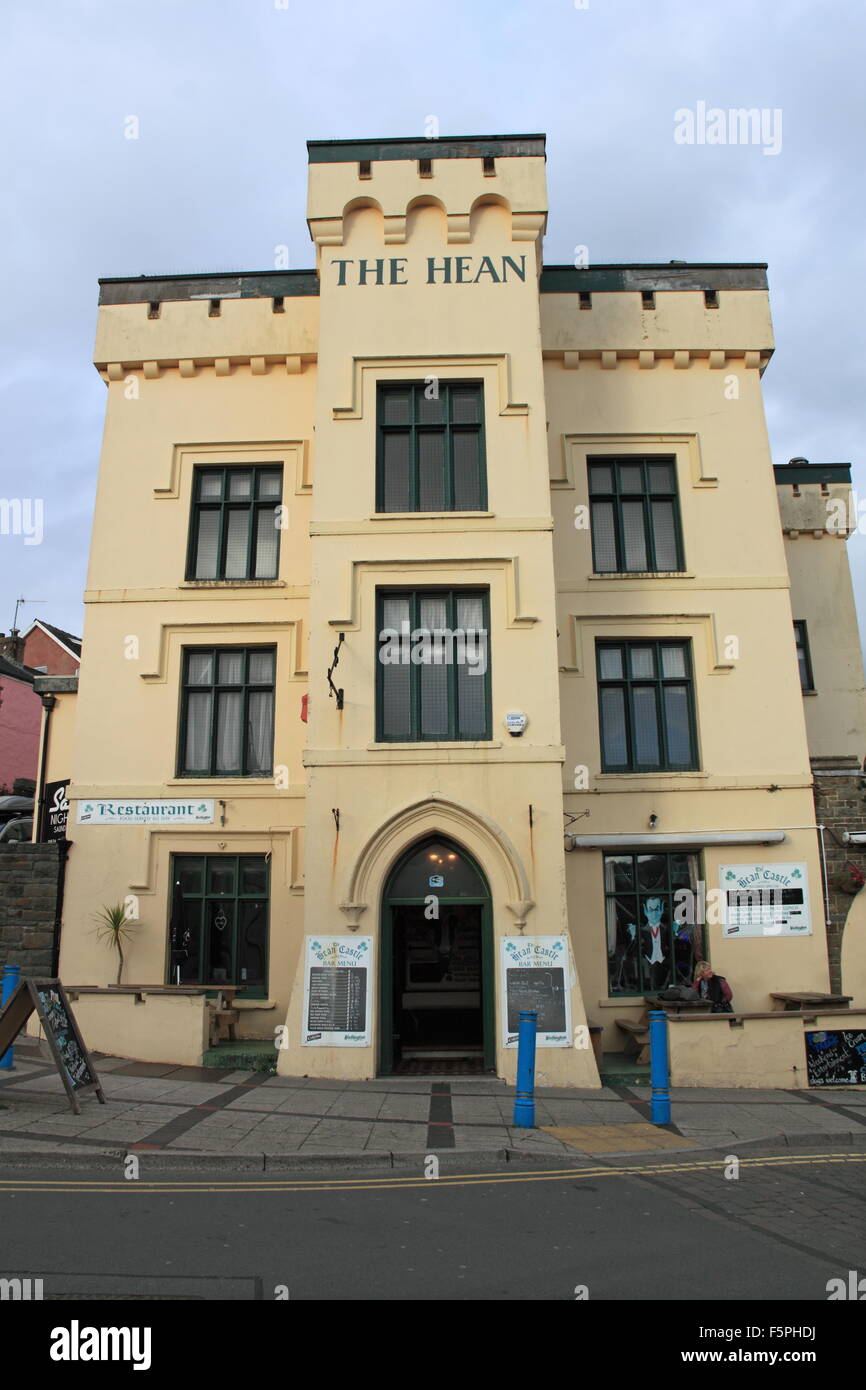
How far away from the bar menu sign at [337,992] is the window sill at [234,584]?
241 inches

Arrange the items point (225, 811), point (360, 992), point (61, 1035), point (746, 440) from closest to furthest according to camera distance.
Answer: point (61, 1035) < point (360, 992) < point (225, 811) < point (746, 440)

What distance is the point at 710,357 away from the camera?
16.7 metres

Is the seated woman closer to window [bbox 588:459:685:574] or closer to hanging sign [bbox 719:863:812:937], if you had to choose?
hanging sign [bbox 719:863:812:937]

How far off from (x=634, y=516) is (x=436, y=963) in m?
8.33

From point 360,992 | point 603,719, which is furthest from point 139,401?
point 360,992

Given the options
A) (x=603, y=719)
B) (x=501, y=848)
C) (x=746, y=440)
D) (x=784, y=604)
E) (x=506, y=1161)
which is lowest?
(x=506, y=1161)

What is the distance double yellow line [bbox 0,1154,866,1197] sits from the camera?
7613 mm

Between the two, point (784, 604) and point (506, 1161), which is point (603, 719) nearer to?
point (784, 604)

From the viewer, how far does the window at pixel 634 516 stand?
16312mm

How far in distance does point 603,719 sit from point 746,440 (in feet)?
18.3

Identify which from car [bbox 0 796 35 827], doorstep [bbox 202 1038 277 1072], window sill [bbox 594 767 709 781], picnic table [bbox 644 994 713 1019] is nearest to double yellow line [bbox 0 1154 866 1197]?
picnic table [bbox 644 994 713 1019]

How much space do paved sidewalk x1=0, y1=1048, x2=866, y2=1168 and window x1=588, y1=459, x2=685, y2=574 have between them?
27.7ft

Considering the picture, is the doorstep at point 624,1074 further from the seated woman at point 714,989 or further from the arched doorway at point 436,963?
the arched doorway at point 436,963

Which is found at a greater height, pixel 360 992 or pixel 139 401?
pixel 139 401
